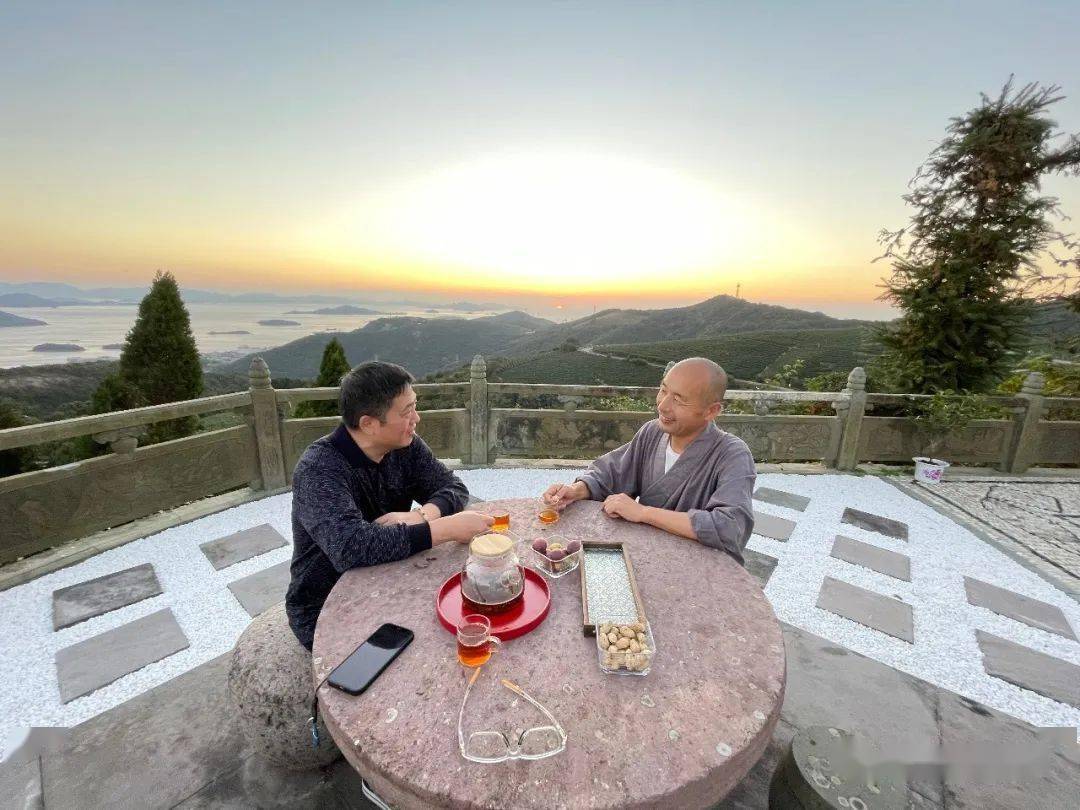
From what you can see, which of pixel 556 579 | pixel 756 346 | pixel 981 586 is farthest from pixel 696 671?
pixel 756 346

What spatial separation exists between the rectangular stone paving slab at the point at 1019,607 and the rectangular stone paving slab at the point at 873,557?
1.37 ft

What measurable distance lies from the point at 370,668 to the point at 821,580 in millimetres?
3868

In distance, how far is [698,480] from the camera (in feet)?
7.80

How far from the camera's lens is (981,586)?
3873 mm

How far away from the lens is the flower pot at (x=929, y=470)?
6.02 metres

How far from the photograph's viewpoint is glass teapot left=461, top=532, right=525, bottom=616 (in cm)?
151

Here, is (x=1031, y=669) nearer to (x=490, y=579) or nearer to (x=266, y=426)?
(x=490, y=579)

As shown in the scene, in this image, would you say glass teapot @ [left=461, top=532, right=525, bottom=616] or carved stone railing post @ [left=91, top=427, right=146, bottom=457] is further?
carved stone railing post @ [left=91, top=427, right=146, bottom=457]

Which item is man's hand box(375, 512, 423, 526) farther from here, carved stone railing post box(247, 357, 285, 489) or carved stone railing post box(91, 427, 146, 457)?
carved stone railing post box(247, 357, 285, 489)

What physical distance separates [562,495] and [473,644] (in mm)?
1127

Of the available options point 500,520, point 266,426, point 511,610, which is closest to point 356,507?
point 500,520

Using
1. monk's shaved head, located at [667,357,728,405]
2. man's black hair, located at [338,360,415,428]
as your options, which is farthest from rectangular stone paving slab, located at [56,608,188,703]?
monk's shaved head, located at [667,357,728,405]

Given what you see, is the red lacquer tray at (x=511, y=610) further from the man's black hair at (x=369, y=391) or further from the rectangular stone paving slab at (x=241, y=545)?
the rectangular stone paving slab at (x=241, y=545)

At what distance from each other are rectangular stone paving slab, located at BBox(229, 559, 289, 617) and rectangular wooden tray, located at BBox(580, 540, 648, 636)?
2.65 metres
